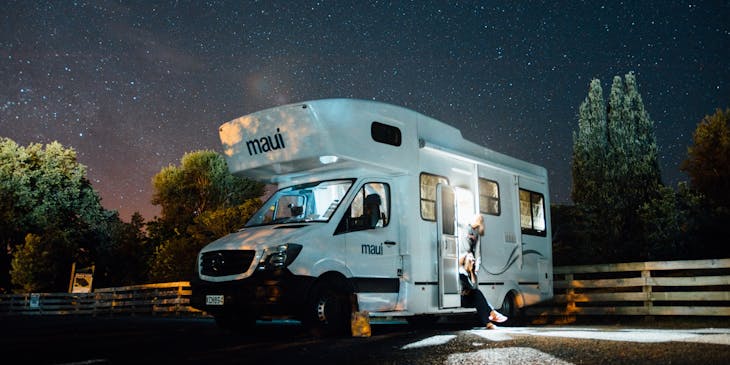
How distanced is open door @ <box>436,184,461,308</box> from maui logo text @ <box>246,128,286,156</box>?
2510mm

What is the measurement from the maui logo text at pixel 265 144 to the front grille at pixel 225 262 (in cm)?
181

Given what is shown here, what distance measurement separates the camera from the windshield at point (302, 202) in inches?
372

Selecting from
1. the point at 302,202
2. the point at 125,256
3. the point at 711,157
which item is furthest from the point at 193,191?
the point at 302,202

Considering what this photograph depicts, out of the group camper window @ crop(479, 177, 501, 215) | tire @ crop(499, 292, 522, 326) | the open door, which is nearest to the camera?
the open door

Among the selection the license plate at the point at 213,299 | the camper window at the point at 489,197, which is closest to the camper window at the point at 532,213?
the camper window at the point at 489,197

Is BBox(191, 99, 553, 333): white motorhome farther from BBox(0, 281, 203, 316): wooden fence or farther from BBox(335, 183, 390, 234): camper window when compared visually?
BBox(0, 281, 203, 316): wooden fence

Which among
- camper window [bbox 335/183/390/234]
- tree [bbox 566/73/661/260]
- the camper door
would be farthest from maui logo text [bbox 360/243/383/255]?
tree [bbox 566/73/661/260]

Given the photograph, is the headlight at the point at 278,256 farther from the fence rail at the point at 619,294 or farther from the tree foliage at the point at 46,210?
the tree foliage at the point at 46,210

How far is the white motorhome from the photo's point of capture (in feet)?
27.6

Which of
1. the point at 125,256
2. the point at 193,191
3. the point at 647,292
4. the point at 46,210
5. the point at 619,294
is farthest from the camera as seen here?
the point at 193,191

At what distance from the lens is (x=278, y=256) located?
27.3 feet

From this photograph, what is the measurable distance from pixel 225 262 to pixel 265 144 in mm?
2021

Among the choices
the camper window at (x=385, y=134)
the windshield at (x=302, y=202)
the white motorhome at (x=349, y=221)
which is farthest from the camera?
the camper window at (x=385, y=134)

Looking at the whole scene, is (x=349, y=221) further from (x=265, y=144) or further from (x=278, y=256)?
(x=265, y=144)
